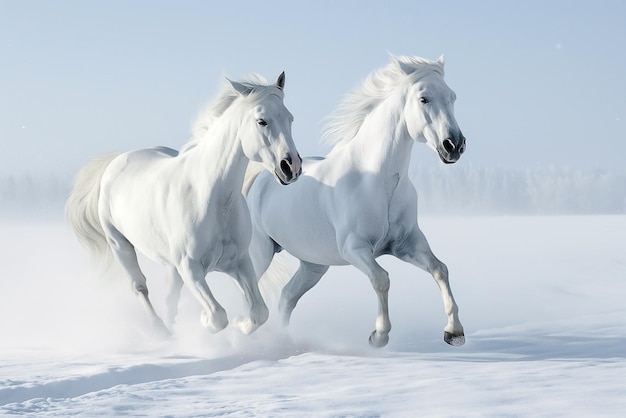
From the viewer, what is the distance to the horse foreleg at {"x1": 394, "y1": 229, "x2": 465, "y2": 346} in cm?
605

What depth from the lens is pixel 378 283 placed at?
6090 mm

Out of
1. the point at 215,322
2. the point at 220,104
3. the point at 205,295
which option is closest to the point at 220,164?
the point at 220,104

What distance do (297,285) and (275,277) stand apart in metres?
0.22

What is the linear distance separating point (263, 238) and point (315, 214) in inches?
33.1

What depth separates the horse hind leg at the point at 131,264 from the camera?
7242 millimetres

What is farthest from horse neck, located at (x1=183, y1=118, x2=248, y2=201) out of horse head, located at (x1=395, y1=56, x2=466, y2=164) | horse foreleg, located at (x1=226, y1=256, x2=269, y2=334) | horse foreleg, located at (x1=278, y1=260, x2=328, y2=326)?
horse foreleg, located at (x1=278, y1=260, x2=328, y2=326)

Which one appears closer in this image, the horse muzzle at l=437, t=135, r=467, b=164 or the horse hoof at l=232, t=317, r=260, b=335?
the horse muzzle at l=437, t=135, r=467, b=164

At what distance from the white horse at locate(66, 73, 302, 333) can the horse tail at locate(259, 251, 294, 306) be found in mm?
1122

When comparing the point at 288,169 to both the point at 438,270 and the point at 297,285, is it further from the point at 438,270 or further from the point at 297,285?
the point at 297,285

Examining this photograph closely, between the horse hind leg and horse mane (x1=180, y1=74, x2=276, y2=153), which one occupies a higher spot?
horse mane (x1=180, y1=74, x2=276, y2=153)

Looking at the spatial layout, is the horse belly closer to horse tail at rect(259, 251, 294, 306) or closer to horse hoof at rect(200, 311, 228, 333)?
horse tail at rect(259, 251, 294, 306)

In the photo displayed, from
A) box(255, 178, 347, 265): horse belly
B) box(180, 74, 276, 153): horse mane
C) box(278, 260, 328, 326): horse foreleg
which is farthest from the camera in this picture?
box(278, 260, 328, 326): horse foreleg

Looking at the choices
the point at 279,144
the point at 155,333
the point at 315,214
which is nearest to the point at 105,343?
the point at 155,333

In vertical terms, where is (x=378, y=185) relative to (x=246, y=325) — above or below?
above
